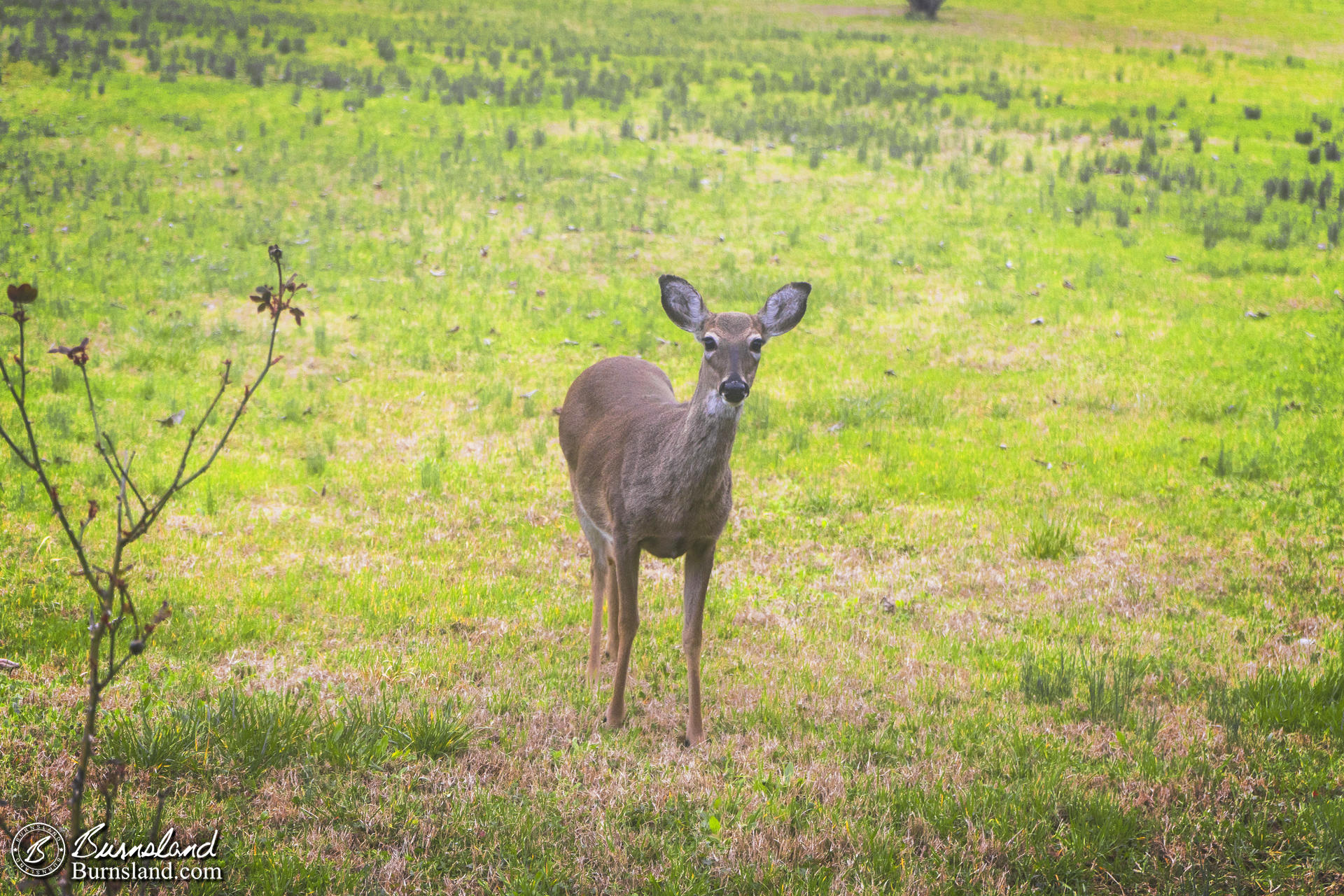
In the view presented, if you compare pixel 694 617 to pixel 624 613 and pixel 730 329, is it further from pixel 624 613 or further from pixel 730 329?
pixel 730 329

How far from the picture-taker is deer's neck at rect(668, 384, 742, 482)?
5.06 metres

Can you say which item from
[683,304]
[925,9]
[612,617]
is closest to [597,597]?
[612,617]

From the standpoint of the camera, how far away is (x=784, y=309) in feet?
18.1

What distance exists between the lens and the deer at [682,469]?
5113 millimetres

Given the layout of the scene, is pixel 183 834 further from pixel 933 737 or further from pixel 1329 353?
pixel 1329 353

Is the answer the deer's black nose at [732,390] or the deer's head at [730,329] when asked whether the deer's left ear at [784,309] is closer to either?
the deer's head at [730,329]

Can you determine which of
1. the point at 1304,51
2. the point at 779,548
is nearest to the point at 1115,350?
the point at 779,548

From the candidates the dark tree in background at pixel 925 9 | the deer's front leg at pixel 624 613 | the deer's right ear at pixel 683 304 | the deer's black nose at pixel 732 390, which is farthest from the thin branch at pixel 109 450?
the dark tree in background at pixel 925 9

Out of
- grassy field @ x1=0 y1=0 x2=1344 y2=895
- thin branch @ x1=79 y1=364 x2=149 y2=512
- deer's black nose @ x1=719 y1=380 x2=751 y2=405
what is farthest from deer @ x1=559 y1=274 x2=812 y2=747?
thin branch @ x1=79 y1=364 x2=149 y2=512

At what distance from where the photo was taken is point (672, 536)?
5324mm

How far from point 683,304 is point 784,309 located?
23.1 inches

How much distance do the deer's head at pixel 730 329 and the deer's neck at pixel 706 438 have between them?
7 cm

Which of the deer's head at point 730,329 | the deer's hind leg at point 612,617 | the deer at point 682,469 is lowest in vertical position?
the deer's hind leg at point 612,617

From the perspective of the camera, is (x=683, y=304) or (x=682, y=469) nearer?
(x=682, y=469)
